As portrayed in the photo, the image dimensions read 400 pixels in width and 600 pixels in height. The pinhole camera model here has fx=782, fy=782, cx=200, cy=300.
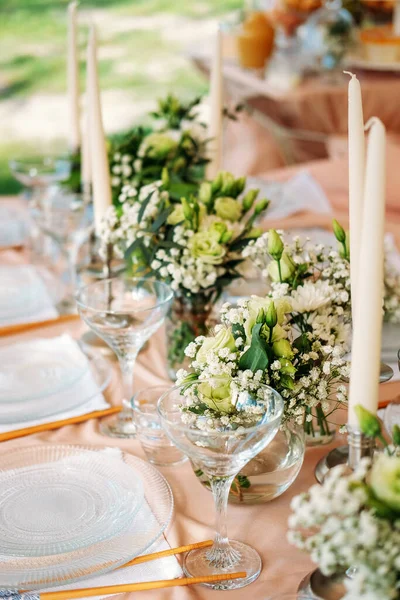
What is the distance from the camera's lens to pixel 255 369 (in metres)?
0.83

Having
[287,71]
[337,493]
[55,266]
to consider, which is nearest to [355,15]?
[287,71]

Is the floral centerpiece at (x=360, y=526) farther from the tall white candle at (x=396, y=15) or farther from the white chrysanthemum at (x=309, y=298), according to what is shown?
the tall white candle at (x=396, y=15)

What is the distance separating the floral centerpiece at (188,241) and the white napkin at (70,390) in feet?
0.45

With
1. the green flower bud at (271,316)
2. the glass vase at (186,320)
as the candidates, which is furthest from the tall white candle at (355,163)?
the glass vase at (186,320)

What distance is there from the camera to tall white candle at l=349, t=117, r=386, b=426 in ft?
2.01

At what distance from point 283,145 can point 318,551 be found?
3175 mm

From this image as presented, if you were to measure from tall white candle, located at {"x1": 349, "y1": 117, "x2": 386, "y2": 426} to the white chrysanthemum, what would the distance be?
11.1 inches

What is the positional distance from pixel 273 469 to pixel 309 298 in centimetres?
21

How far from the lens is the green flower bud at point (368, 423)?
0.63m

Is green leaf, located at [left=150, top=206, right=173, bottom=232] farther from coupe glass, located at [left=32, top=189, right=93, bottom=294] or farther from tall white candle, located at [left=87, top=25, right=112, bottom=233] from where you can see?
coupe glass, located at [left=32, top=189, right=93, bottom=294]

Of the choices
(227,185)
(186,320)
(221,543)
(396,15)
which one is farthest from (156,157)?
(396,15)

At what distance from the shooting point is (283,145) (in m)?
3.61

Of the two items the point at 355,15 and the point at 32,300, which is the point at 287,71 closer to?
the point at 355,15

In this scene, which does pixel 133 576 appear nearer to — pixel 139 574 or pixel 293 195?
pixel 139 574
